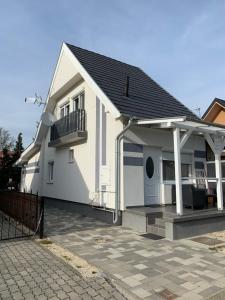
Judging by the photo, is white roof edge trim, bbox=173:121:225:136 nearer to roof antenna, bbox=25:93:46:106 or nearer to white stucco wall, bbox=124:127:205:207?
white stucco wall, bbox=124:127:205:207

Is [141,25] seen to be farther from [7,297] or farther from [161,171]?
[7,297]

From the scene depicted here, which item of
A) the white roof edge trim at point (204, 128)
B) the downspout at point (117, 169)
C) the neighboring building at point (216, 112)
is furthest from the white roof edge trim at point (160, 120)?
the neighboring building at point (216, 112)

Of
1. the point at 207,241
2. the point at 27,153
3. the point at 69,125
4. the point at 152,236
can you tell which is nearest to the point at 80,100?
the point at 69,125

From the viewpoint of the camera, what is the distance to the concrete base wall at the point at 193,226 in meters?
7.76

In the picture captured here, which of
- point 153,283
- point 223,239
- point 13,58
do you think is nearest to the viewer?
point 153,283

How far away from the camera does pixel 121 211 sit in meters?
9.93

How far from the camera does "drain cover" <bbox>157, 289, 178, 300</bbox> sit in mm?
4184

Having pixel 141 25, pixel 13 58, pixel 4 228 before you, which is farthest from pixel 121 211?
pixel 13 58

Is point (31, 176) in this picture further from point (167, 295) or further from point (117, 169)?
point (167, 295)

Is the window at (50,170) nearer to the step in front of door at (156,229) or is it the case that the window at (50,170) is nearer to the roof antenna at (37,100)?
the roof antenna at (37,100)

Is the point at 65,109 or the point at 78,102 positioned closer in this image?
the point at 78,102

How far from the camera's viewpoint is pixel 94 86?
37.4ft

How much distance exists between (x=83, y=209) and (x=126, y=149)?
12.7ft

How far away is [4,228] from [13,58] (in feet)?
24.1
